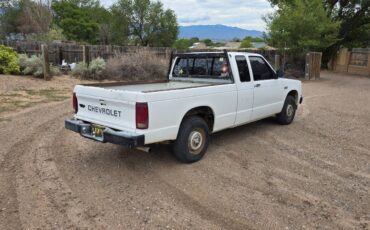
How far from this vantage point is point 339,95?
13.5 m

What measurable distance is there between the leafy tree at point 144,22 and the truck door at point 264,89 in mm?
53580

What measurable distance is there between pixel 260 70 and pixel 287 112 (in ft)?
5.44

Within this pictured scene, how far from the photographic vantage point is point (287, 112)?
7.91 metres

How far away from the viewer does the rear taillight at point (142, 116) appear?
4.39 m

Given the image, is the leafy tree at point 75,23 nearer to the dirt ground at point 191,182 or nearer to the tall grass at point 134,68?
the tall grass at point 134,68

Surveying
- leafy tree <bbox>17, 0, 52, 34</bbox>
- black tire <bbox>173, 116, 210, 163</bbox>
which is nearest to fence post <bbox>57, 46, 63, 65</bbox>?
black tire <bbox>173, 116, 210, 163</bbox>

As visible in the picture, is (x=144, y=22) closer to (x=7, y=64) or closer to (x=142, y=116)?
(x=7, y=64)

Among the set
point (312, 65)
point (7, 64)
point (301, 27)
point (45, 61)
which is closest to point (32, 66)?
point (45, 61)

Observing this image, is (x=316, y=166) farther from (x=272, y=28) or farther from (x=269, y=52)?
(x=269, y=52)

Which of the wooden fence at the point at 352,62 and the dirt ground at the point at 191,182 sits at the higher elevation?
the wooden fence at the point at 352,62

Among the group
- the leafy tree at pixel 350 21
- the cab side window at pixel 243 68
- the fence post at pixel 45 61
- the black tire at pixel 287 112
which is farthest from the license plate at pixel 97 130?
the leafy tree at pixel 350 21

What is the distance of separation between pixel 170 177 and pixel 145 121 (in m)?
0.96

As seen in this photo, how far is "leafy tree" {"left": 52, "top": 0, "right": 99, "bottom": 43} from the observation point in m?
54.8

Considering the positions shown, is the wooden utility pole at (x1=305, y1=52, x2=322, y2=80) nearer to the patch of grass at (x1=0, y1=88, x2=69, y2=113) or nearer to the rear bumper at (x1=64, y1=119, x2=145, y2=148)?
the patch of grass at (x1=0, y1=88, x2=69, y2=113)
